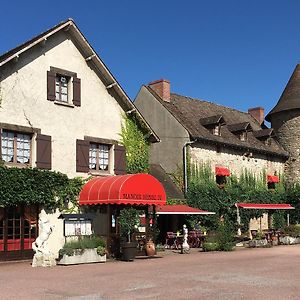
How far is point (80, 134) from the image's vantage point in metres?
22.3

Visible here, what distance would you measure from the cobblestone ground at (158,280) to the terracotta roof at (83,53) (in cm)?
815

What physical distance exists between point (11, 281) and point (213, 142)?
19.6m

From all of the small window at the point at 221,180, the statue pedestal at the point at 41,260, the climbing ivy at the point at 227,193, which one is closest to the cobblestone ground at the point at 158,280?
the statue pedestal at the point at 41,260

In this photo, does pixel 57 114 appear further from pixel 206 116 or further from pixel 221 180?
pixel 206 116

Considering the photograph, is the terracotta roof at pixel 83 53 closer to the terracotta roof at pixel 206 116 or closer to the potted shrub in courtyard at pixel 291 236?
the terracotta roof at pixel 206 116

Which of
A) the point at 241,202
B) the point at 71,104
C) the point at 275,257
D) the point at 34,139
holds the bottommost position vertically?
the point at 275,257

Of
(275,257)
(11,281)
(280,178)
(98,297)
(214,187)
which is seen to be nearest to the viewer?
(98,297)

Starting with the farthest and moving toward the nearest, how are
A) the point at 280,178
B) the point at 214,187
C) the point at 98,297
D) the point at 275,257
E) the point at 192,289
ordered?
the point at 280,178
the point at 214,187
the point at 275,257
the point at 192,289
the point at 98,297

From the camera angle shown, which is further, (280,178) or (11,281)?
(280,178)

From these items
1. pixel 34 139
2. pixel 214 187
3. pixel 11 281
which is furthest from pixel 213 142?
pixel 11 281

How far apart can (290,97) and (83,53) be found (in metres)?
20.3

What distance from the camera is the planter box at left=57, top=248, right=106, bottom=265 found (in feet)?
58.0

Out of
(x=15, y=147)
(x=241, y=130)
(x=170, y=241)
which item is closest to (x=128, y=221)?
(x=15, y=147)

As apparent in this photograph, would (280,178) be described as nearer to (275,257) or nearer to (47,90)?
(275,257)
